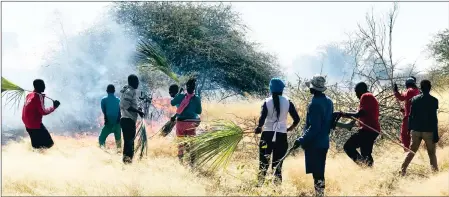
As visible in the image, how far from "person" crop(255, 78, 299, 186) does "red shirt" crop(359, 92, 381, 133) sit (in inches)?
38.4

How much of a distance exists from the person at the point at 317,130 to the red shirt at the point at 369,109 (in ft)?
3.33

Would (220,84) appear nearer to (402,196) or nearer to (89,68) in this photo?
(89,68)

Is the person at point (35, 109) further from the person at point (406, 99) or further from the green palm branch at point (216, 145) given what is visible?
the person at point (406, 99)

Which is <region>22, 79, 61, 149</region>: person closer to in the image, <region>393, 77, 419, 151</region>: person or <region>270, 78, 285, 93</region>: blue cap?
<region>270, 78, 285, 93</region>: blue cap

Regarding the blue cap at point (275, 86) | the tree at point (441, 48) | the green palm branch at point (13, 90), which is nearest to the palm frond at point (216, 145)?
the blue cap at point (275, 86)

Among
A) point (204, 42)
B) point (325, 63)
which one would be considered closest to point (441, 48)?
point (204, 42)

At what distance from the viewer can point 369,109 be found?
751 centimetres

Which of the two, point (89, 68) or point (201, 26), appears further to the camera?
point (201, 26)

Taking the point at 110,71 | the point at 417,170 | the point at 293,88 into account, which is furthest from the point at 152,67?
the point at 110,71

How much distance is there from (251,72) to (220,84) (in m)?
1.37

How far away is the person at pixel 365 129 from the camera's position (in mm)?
7496

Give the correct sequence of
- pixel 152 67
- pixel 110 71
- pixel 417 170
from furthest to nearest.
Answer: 1. pixel 110 71
2. pixel 152 67
3. pixel 417 170

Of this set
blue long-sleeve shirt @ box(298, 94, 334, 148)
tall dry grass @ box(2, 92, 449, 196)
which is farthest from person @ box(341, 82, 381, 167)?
blue long-sleeve shirt @ box(298, 94, 334, 148)

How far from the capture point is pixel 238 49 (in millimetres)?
23750
